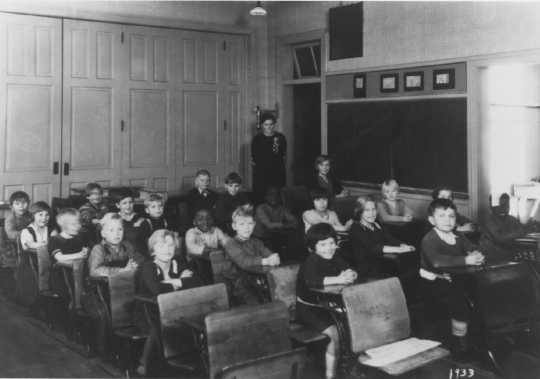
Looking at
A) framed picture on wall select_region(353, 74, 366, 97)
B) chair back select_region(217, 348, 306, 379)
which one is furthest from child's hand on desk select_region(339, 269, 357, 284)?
framed picture on wall select_region(353, 74, 366, 97)

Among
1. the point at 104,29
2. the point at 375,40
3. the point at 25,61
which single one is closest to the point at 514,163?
the point at 375,40

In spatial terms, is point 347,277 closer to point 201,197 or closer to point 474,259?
point 474,259

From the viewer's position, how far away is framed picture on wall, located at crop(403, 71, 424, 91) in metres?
6.73

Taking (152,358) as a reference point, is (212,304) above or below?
above

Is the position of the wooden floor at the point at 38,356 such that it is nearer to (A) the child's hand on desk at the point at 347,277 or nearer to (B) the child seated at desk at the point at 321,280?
(B) the child seated at desk at the point at 321,280

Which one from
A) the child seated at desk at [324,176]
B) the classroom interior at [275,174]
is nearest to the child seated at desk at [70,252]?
the classroom interior at [275,174]

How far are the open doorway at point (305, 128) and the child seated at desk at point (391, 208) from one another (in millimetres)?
2648

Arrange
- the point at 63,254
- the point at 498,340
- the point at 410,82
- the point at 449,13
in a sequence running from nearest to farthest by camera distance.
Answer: the point at 498,340, the point at 63,254, the point at 449,13, the point at 410,82

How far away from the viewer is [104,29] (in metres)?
7.51

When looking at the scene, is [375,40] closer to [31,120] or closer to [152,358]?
[31,120]

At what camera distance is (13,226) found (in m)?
5.54

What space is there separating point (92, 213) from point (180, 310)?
3.01 metres

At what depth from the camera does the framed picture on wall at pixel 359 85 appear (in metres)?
7.45

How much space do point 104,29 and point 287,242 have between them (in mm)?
3663
